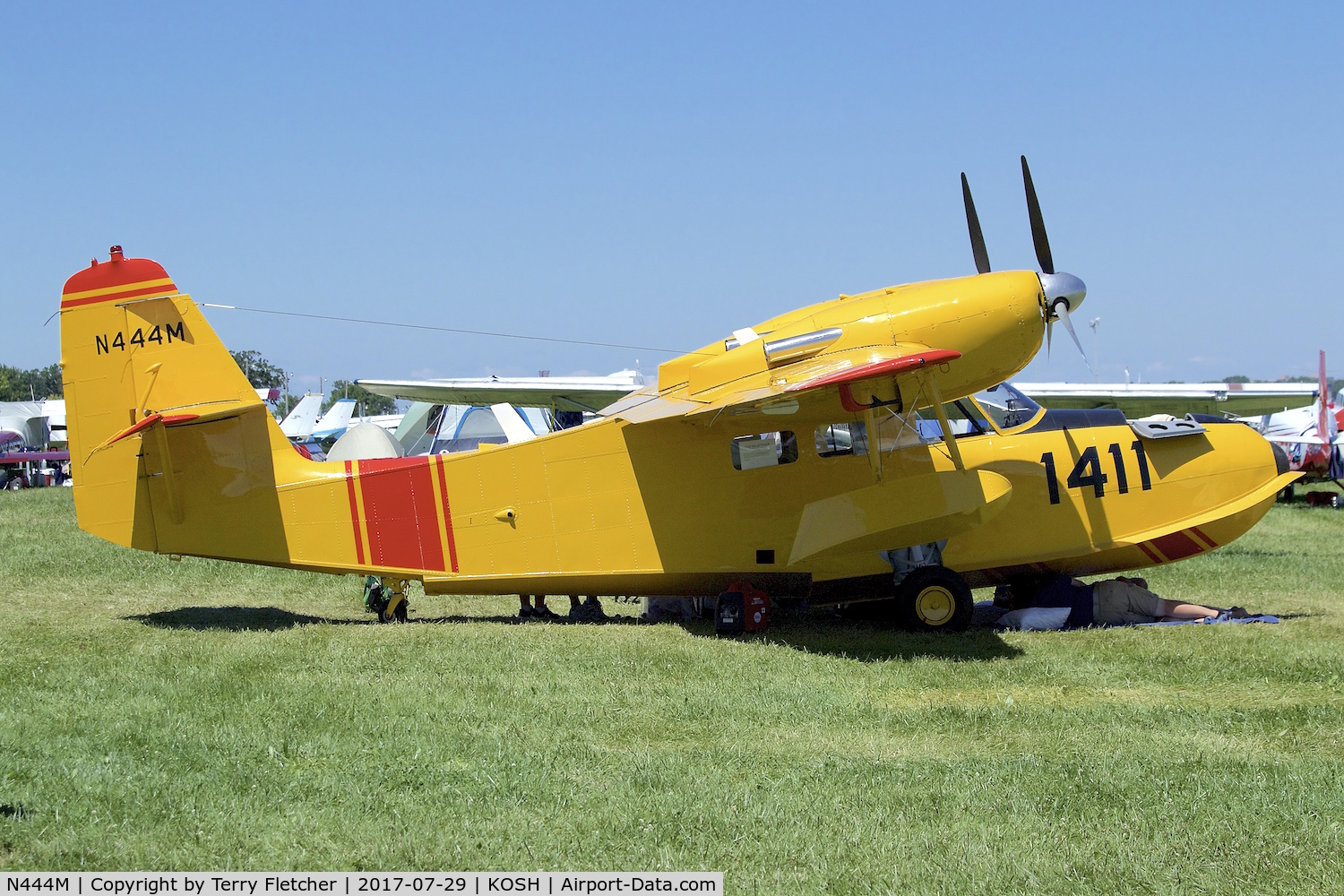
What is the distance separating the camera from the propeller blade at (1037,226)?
10.6 metres

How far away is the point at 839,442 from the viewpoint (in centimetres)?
1031

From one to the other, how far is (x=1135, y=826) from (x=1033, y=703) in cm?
256

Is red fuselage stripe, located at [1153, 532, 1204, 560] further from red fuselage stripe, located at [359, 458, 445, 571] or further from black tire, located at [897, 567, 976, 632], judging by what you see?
red fuselage stripe, located at [359, 458, 445, 571]

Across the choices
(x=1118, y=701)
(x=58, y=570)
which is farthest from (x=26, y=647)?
(x=1118, y=701)

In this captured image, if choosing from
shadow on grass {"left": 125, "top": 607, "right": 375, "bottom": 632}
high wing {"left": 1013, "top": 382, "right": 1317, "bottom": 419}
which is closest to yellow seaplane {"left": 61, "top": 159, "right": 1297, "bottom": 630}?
shadow on grass {"left": 125, "top": 607, "right": 375, "bottom": 632}

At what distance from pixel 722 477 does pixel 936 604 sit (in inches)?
94.3

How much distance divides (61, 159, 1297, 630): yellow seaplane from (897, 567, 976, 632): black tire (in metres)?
0.02

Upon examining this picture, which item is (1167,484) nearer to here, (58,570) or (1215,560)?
(1215,560)

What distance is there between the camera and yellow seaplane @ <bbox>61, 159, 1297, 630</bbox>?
9.68 m

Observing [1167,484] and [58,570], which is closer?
[1167,484]

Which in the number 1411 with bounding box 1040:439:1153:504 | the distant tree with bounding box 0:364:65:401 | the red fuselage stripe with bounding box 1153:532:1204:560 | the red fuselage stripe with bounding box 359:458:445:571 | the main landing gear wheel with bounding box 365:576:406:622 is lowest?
the red fuselage stripe with bounding box 1153:532:1204:560

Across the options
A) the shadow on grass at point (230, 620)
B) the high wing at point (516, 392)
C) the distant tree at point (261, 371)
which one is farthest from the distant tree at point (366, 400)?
the shadow on grass at point (230, 620)

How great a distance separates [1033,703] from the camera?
7617 mm
